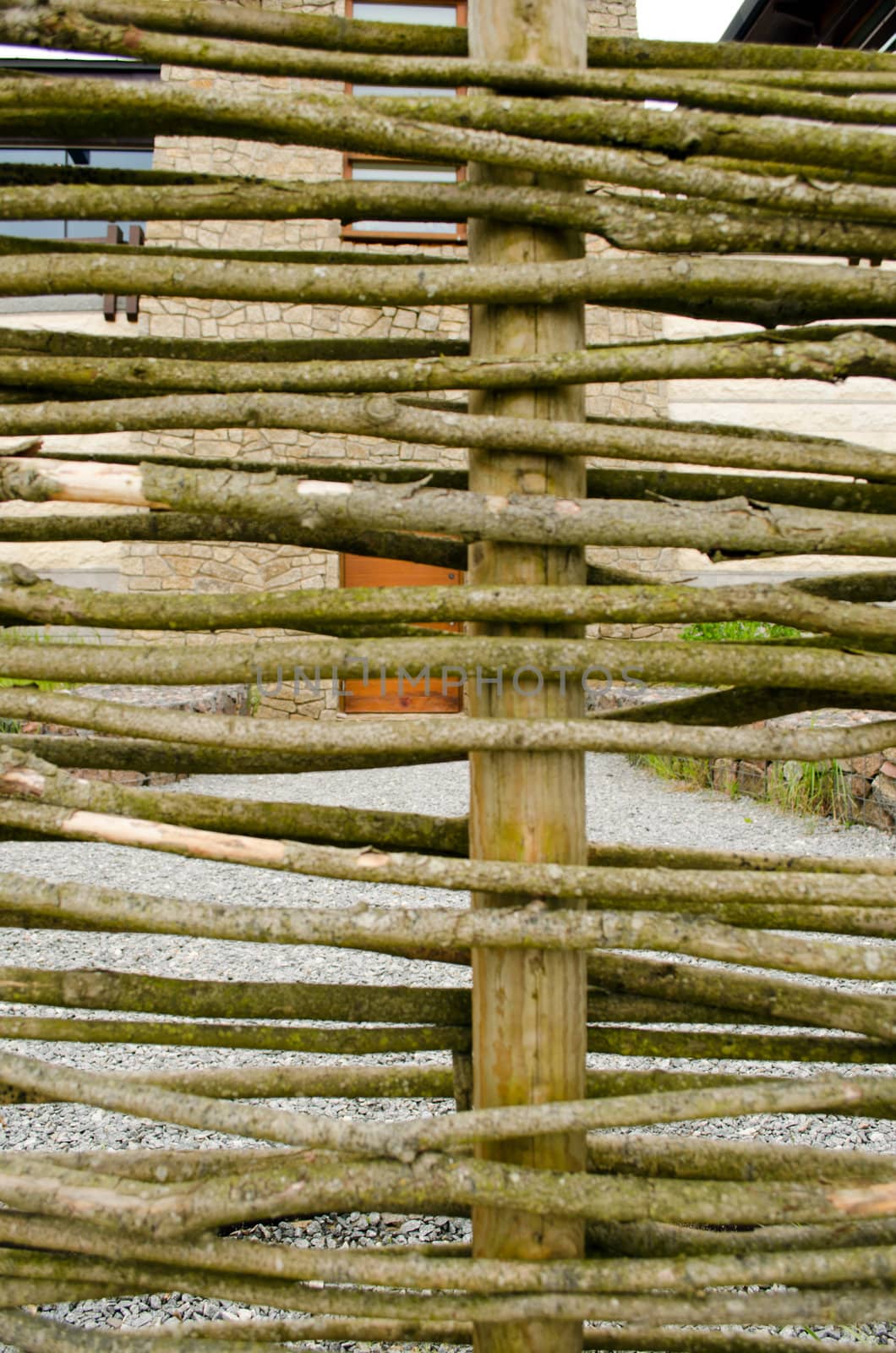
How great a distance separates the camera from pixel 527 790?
108 cm

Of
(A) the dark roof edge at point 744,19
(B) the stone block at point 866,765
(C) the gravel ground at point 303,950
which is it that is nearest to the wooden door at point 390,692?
(C) the gravel ground at point 303,950

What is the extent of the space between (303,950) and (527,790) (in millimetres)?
2110

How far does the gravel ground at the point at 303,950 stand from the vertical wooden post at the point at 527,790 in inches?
27.7

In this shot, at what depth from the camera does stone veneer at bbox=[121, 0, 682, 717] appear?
6.93m

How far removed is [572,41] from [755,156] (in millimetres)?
252

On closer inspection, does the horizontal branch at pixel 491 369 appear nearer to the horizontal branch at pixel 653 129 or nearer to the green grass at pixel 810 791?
the horizontal branch at pixel 653 129

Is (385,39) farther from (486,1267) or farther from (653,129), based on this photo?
(486,1267)

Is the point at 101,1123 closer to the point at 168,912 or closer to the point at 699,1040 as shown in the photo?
the point at 168,912

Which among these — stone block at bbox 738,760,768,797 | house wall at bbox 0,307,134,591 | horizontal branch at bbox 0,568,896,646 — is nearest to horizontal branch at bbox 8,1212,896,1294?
horizontal branch at bbox 0,568,896,646

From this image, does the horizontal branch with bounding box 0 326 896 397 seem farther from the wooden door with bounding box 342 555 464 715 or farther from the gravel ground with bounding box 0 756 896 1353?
the wooden door with bounding box 342 555 464 715

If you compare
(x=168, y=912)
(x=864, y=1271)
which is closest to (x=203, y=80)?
(x=168, y=912)

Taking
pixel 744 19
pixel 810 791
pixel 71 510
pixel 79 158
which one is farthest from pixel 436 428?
pixel 79 158

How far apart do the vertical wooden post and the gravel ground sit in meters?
0.70

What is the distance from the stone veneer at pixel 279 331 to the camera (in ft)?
22.7
